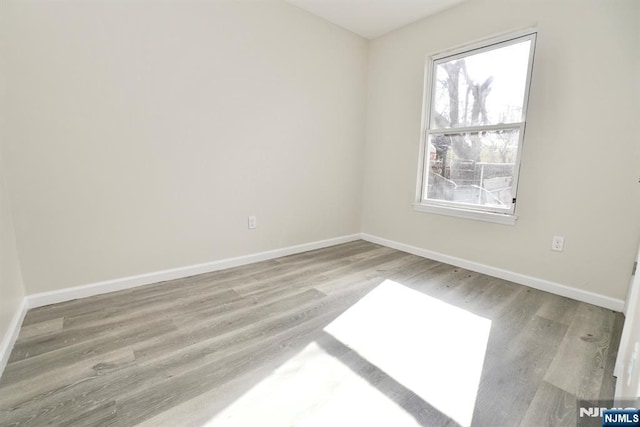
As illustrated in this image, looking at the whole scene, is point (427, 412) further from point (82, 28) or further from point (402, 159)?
point (82, 28)

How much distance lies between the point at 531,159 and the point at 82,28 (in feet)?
11.2

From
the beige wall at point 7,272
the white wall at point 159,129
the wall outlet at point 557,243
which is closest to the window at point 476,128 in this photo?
the wall outlet at point 557,243

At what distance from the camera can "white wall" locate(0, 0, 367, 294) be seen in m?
1.79

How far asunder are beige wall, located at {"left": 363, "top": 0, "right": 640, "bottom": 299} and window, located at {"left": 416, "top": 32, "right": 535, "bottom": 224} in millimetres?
101

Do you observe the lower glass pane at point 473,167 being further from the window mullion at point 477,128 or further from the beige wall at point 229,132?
the beige wall at point 229,132

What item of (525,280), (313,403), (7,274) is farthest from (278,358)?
(525,280)

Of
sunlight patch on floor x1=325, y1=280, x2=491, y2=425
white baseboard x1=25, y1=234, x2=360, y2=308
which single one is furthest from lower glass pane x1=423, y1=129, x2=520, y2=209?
white baseboard x1=25, y1=234, x2=360, y2=308

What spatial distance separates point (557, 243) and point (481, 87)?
1.52m

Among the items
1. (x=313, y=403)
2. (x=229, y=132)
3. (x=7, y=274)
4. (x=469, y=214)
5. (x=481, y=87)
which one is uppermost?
(x=481, y=87)

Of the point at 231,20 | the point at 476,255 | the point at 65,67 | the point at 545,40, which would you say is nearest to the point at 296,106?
the point at 231,20

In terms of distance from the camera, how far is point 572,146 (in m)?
2.10

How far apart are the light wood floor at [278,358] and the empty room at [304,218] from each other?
0.04 ft

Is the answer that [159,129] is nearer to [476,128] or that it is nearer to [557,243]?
[476,128]

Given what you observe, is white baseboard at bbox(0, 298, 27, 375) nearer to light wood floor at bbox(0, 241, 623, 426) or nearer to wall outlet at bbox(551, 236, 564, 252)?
light wood floor at bbox(0, 241, 623, 426)
